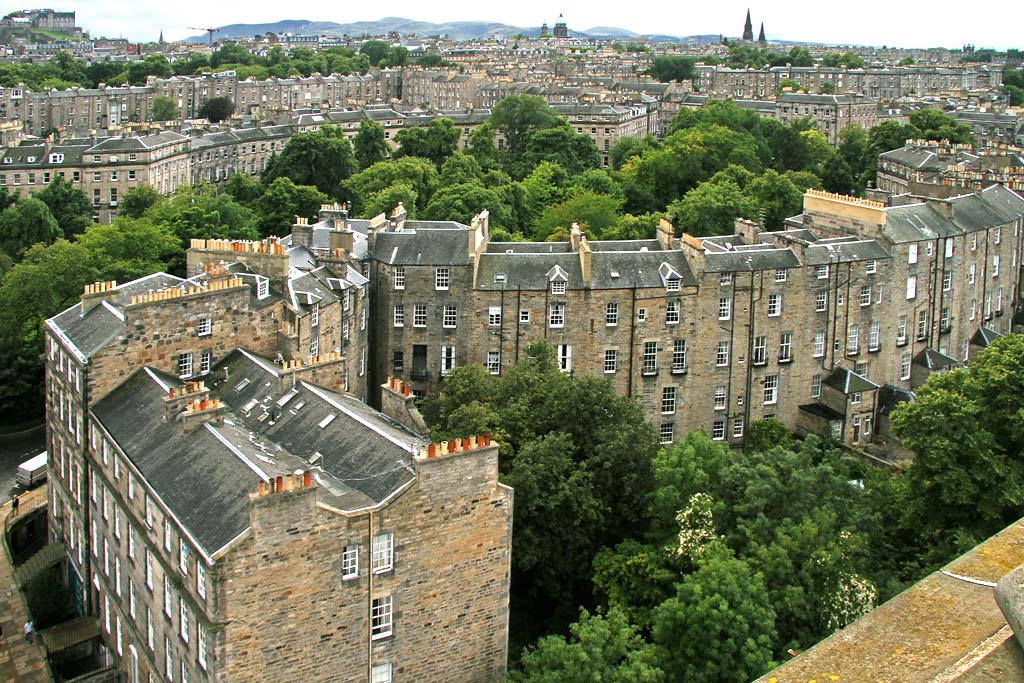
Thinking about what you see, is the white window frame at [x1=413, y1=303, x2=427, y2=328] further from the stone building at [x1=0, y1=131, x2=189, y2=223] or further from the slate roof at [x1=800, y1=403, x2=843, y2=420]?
the stone building at [x1=0, y1=131, x2=189, y2=223]

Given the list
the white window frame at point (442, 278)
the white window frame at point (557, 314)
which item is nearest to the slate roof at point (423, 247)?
the white window frame at point (442, 278)

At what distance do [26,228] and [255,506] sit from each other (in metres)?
67.9

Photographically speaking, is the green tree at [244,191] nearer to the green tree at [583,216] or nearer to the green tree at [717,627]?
the green tree at [583,216]

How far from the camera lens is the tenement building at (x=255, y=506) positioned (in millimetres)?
26953

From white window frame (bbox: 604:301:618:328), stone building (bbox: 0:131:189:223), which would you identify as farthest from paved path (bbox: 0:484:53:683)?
stone building (bbox: 0:131:189:223)

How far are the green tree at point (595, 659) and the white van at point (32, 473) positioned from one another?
97.2ft

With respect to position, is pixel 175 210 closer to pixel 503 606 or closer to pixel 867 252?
pixel 867 252

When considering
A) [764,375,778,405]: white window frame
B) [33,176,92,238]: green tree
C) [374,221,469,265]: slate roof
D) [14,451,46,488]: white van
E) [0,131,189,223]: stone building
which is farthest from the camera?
[0,131,189,223]: stone building

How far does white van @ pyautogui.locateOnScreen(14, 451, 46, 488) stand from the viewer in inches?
2029

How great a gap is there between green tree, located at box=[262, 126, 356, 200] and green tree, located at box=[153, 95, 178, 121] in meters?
61.6

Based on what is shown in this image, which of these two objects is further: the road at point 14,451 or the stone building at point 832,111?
the stone building at point 832,111

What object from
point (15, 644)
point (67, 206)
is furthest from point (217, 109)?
point (15, 644)

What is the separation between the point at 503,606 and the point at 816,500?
11290 millimetres

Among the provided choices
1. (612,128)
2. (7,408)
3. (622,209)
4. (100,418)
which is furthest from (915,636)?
(612,128)
